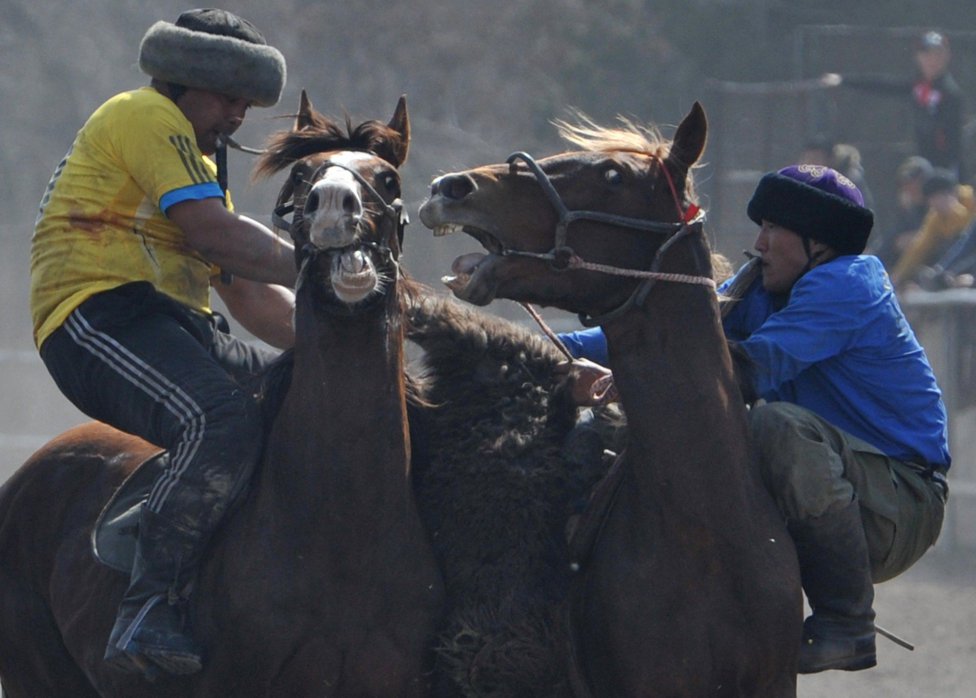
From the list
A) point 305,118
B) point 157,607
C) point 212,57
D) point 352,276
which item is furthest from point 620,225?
point 157,607

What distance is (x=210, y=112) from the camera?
5.29 meters

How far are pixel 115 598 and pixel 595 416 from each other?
5.08ft

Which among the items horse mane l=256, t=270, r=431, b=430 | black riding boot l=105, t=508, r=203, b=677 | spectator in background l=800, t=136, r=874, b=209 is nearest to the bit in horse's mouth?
horse mane l=256, t=270, r=431, b=430

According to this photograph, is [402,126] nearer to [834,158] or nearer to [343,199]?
[343,199]

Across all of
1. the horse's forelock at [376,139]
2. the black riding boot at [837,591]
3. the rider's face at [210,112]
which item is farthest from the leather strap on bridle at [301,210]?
the black riding boot at [837,591]

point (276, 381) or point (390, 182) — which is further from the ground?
point (390, 182)

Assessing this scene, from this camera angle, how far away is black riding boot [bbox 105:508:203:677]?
452 centimetres

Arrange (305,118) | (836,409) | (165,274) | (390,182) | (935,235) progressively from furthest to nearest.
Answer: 1. (935,235)
2. (165,274)
3. (305,118)
4. (836,409)
5. (390,182)

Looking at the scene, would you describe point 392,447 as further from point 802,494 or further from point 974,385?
point 974,385

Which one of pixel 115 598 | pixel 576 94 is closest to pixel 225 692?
pixel 115 598

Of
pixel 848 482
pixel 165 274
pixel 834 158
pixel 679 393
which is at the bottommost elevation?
pixel 834 158

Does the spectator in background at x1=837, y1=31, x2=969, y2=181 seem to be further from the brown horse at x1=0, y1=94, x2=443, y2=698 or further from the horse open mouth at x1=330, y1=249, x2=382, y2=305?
the horse open mouth at x1=330, y1=249, x2=382, y2=305

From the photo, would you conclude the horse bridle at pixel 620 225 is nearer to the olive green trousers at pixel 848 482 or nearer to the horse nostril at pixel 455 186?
the horse nostril at pixel 455 186

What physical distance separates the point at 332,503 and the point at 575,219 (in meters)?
1.03
